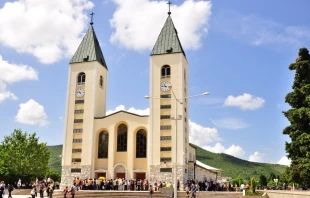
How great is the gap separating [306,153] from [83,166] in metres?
29.6

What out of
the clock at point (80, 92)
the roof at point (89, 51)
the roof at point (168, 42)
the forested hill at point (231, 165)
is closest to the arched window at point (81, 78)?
the clock at point (80, 92)

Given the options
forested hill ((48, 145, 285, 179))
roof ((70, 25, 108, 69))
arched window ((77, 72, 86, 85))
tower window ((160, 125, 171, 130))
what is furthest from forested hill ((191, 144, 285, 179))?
arched window ((77, 72, 86, 85))

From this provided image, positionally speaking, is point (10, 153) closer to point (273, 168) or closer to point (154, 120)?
point (154, 120)

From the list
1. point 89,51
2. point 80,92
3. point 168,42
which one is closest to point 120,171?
point 80,92

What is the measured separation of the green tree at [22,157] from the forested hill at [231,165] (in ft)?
165

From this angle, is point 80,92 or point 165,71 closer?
point 165,71

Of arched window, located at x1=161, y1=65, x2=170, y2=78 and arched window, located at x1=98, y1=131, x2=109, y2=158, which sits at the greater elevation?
arched window, located at x1=161, y1=65, x2=170, y2=78

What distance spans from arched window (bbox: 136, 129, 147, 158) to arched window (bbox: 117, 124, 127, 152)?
67.0 inches

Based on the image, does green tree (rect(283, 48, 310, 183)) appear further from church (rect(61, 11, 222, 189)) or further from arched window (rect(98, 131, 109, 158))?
arched window (rect(98, 131, 109, 158))

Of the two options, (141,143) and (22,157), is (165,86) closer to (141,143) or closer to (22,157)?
(141,143)

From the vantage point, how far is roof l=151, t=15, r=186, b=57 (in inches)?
1900

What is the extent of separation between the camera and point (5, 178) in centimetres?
5297

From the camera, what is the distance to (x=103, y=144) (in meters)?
48.9

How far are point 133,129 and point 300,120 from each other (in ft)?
80.4
